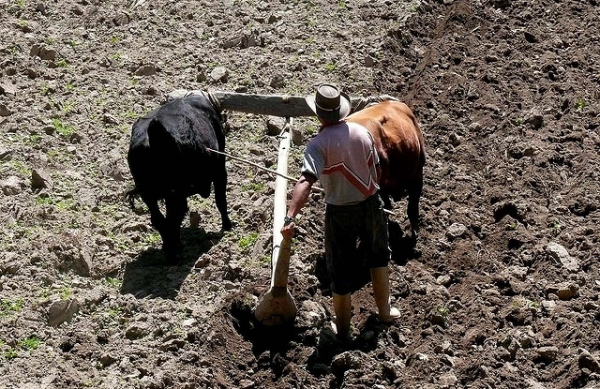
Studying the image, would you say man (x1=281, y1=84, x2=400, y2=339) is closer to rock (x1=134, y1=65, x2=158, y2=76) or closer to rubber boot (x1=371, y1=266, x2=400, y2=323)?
rubber boot (x1=371, y1=266, x2=400, y2=323)

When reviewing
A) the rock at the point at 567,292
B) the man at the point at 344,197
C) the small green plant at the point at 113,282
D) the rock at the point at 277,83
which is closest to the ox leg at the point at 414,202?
the man at the point at 344,197

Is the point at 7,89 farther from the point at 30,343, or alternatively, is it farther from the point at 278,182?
the point at 30,343

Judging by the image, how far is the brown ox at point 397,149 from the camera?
31.2 feet

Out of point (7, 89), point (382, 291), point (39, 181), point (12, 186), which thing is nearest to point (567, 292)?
point (382, 291)

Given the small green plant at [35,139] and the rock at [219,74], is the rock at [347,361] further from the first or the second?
the rock at [219,74]

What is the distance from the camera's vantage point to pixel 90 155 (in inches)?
448

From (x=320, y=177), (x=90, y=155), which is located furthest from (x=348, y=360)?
(x=90, y=155)

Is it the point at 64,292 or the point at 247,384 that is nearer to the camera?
the point at 247,384

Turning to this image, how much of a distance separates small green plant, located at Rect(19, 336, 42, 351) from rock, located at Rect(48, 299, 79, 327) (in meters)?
0.24

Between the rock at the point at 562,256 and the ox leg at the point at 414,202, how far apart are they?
1375 millimetres

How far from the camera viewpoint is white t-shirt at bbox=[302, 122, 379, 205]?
25.5ft

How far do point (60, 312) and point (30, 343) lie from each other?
0.41 metres

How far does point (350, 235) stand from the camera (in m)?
8.20

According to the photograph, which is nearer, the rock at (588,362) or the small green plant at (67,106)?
the rock at (588,362)
